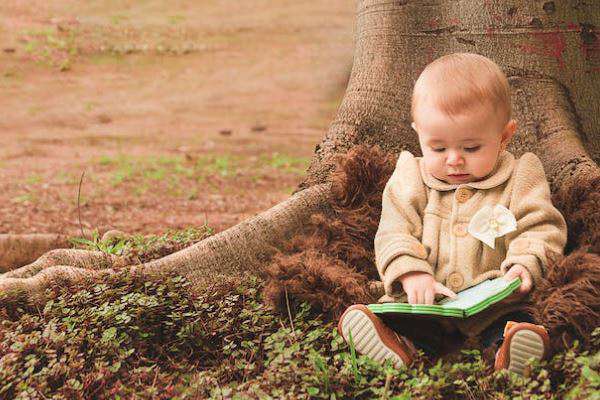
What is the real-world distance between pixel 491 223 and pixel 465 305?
499 mm

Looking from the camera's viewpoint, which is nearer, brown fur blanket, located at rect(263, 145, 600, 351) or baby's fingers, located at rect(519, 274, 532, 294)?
brown fur blanket, located at rect(263, 145, 600, 351)

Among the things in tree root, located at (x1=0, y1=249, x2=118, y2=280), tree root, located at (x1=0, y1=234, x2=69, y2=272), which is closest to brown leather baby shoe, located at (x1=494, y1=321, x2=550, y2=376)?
tree root, located at (x1=0, y1=249, x2=118, y2=280)

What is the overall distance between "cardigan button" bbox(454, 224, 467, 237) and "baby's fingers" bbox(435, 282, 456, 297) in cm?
27

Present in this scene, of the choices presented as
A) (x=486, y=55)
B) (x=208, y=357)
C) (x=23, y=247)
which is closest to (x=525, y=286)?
(x=208, y=357)

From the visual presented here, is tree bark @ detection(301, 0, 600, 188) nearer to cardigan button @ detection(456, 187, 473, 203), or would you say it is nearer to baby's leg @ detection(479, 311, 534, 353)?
cardigan button @ detection(456, 187, 473, 203)

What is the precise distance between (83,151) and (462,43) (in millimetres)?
8756

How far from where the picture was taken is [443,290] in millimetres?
3133

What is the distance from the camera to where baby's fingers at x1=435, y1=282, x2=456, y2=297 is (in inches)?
122

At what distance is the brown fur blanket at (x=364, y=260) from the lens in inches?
113

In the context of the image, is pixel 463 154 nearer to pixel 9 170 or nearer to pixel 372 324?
pixel 372 324

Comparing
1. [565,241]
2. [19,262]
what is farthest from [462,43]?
[19,262]

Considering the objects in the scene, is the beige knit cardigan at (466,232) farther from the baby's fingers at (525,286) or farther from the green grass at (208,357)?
the green grass at (208,357)

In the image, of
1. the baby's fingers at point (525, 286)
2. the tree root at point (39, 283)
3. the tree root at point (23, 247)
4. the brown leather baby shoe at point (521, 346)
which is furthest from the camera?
the tree root at point (23, 247)

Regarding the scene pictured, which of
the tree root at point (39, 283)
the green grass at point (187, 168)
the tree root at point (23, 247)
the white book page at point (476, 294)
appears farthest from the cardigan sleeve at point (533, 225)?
the green grass at point (187, 168)
